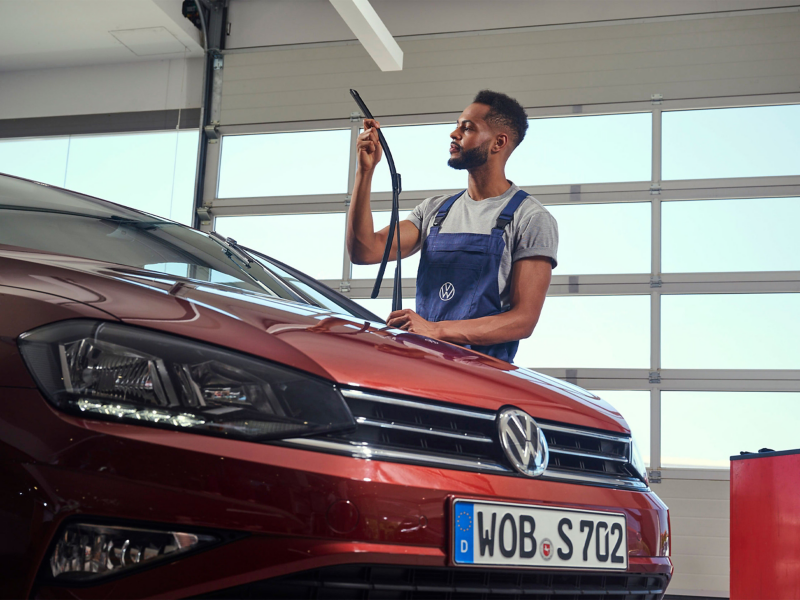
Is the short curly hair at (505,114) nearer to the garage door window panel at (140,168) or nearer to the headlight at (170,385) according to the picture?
the headlight at (170,385)

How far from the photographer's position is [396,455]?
964 millimetres

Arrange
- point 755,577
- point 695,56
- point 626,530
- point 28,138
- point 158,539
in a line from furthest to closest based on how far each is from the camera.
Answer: point 28,138 < point 695,56 < point 755,577 < point 626,530 < point 158,539

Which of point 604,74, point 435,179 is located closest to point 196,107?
point 435,179

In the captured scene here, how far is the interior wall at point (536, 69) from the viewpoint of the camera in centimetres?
531

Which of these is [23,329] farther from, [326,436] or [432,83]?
[432,83]

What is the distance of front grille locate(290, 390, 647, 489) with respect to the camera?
3.14 feet

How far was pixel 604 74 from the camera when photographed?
550 centimetres

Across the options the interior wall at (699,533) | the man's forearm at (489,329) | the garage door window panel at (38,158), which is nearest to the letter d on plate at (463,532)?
the man's forearm at (489,329)

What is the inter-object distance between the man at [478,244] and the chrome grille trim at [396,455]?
1.05 meters

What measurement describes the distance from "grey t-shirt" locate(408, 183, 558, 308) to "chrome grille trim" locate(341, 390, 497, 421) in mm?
1258

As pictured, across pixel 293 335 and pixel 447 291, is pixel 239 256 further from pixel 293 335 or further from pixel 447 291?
pixel 293 335

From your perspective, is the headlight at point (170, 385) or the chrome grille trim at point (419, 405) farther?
the chrome grille trim at point (419, 405)

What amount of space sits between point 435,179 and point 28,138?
13.0 ft

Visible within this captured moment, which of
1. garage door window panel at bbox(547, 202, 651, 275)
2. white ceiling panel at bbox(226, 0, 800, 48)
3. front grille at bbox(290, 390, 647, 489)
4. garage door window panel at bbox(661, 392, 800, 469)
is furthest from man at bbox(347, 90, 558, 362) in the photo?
white ceiling panel at bbox(226, 0, 800, 48)
